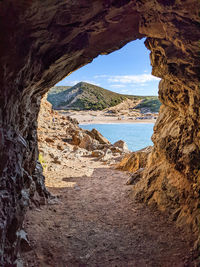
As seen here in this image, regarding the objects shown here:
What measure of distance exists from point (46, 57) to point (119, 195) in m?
5.79

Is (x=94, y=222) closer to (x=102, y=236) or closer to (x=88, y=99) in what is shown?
(x=102, y=236)

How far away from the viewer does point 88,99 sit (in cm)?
6838

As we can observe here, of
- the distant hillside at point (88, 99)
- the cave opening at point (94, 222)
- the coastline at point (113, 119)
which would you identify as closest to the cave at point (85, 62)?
the cave opening at point (94, 222)

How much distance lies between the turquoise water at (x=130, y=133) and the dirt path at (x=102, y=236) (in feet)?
65.6

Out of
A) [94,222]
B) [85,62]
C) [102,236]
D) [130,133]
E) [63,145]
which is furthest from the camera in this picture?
[130,133]

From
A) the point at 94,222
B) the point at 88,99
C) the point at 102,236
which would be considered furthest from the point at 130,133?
the point at 88,99

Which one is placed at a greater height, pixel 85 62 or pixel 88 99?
pixel 88 99

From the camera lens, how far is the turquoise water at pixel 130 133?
89.9 feet

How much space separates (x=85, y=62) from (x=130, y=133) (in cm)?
2758

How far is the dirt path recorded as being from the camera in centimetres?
388

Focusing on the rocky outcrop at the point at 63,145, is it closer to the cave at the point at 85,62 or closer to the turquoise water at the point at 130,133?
the cave at the point at 85,62

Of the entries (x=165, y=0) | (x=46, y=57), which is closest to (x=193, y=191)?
(x=165, y=0)

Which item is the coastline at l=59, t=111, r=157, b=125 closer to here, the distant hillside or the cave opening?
the distant hillside

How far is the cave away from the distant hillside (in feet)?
185
